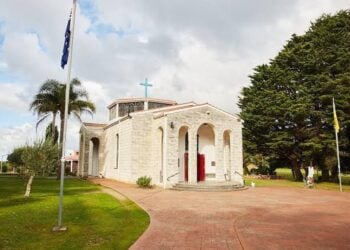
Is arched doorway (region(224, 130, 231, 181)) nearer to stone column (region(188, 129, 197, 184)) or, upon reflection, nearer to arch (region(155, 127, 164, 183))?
stone column (region(188, 129, 197, 184))

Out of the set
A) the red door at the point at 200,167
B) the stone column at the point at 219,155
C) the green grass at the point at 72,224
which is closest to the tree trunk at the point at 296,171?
the stone column at the point at 219,155

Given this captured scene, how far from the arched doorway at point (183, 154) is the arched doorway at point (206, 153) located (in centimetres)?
127

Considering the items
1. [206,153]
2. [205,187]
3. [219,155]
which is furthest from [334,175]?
[205,187]

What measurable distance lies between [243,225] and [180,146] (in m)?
15.4

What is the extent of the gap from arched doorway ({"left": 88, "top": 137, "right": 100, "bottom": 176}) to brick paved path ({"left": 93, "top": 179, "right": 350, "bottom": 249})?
21.5 metres

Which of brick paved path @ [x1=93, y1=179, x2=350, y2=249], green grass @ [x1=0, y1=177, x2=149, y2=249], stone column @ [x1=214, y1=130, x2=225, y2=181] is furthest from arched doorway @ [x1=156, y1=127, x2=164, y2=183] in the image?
green grass @ [x1=0, y1=177, x2=149, y2=249]

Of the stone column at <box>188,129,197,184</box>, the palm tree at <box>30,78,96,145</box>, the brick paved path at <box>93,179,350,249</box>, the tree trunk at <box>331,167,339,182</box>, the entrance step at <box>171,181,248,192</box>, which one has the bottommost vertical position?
the brick paved path at <box>93,179,350,249</box>

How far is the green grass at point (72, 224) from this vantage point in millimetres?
7777

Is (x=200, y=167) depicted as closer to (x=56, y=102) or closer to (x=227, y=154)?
(x=227, y=154)

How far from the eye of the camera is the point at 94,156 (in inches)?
1430

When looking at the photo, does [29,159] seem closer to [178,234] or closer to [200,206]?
[200,206]

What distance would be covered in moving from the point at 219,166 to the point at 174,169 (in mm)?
3953

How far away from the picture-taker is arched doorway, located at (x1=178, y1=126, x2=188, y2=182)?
81.2 ft

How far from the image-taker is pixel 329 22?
3300 centimetres
